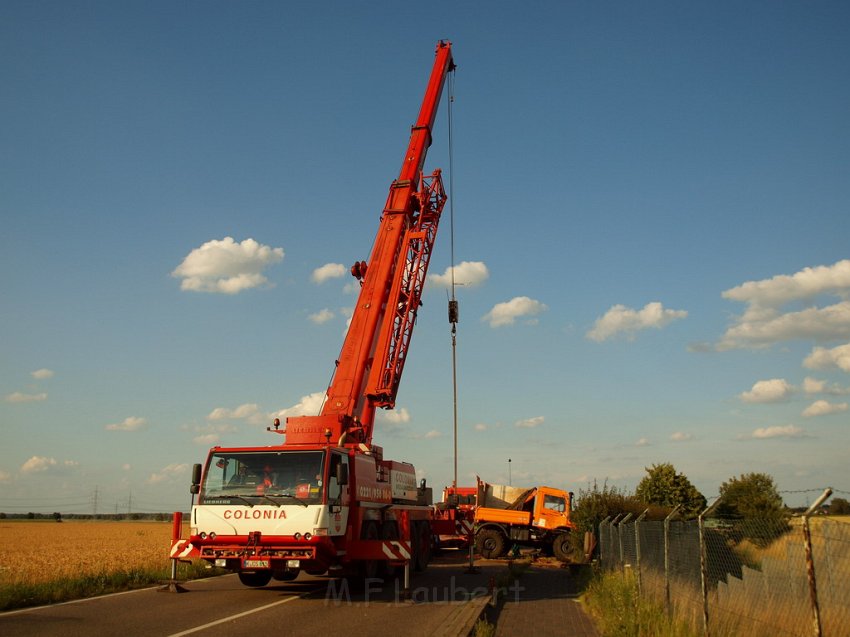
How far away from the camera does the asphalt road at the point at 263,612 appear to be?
34.1ft

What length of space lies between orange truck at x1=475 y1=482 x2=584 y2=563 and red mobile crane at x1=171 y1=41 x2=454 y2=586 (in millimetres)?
6933

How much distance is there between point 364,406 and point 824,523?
45.4 ft

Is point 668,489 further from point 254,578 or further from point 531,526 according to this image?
point 254,578

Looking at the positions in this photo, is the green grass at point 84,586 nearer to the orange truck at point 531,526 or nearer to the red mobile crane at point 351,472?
the red mobile crane at point 351,472

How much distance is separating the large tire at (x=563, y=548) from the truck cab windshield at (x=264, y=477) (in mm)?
14504

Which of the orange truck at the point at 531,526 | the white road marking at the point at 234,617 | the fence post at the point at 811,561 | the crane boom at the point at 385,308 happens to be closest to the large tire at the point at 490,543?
the orange truck at the point at 531,526

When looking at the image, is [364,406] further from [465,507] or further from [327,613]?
[465,507]

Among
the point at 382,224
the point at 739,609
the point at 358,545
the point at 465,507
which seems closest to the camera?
the point at 739,609

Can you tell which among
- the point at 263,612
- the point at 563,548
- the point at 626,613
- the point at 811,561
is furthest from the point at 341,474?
the point at 563,548

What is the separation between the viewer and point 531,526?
2692 centimetres

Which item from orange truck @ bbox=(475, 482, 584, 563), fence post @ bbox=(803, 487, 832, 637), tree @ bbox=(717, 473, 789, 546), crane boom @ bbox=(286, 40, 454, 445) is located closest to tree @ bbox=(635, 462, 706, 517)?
tree @ bbox=(717, 473, 789, 546)

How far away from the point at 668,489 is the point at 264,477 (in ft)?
154

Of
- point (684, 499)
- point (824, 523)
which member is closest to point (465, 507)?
point (824, 523)

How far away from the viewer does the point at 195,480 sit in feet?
46.2
